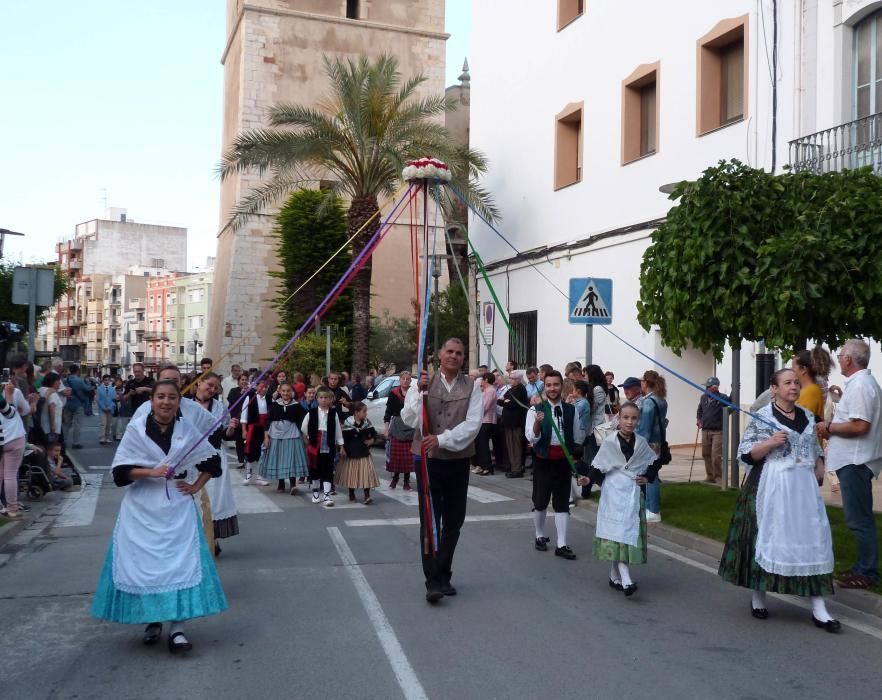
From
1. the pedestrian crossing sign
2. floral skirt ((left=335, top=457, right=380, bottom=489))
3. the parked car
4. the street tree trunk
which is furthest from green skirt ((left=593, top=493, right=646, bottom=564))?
the street tree trunk

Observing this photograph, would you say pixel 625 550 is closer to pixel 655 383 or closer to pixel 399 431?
pixel 655 383

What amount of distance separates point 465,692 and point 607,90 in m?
17.5

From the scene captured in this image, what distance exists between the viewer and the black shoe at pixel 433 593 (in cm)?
722

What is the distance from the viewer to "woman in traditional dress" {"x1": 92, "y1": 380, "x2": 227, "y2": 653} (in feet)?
19.4

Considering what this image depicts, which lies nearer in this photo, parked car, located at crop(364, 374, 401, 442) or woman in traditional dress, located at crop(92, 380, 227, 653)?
woman in traditional dress, located at crop(92, 380, 227, 653)

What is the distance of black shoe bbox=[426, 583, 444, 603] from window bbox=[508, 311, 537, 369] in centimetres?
1661

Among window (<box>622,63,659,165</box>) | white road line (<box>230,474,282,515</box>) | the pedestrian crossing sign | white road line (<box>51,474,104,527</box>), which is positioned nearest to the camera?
white road line (<box>51,474,104,527</box>)

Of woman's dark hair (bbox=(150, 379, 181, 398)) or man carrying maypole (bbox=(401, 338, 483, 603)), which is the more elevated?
woman's dark hair (bbox=(150, 379, 181, 398))

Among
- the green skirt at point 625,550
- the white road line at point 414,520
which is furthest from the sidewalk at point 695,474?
the green skirt at point 625,550

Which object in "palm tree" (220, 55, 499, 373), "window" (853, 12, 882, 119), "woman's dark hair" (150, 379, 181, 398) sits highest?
"palm tree" (220, 55, 499, 373)

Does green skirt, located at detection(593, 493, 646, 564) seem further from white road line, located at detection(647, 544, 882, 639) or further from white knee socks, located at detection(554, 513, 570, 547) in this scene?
white knee socks, located at detection(554, 513, 570, 547)

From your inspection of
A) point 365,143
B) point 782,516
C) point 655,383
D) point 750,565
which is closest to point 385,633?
point 750,565

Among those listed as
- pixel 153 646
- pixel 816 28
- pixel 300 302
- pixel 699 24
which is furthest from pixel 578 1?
pixel 153 646

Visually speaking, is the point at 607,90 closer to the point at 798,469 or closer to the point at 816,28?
the point at 816,28
